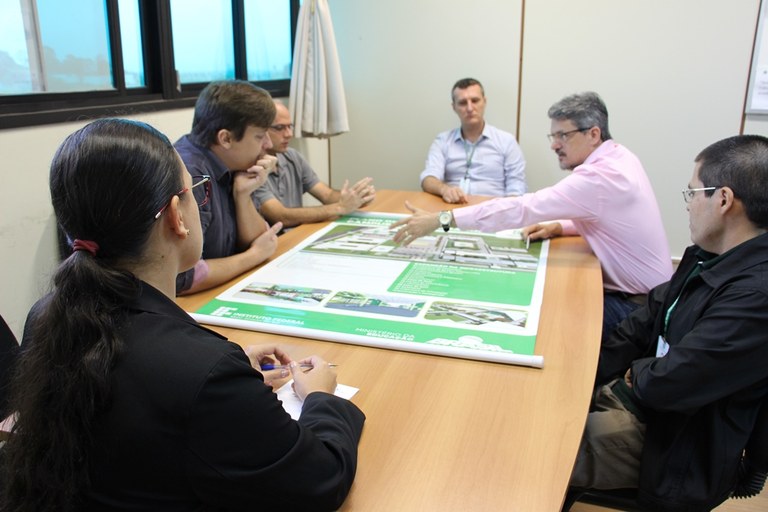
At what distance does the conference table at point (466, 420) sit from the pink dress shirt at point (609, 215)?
0.61 metres

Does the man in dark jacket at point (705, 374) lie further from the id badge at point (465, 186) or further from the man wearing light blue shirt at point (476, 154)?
the man wearing light blue shirt at point (476, 154)

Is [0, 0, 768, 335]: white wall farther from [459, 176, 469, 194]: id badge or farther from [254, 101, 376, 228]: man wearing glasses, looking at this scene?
[459, 176, 469, 194]: id badge

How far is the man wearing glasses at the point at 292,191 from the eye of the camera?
254cm

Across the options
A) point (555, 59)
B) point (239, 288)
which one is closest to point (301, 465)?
point (239, 288)

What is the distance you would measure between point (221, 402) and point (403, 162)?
3.69 meters

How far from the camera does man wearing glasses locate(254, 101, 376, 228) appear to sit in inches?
99.8

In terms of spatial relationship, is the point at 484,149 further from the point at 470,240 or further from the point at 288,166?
the point at 470,240

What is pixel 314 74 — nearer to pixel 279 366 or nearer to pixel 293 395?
pixel 279 366

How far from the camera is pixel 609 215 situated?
6.95 ft

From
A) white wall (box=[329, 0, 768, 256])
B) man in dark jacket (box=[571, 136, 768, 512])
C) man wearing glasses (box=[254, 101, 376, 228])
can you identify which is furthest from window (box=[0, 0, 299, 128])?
man in dark jacket (box=[571, 136, 768, 512])

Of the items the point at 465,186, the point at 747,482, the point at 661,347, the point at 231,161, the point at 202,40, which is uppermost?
the point at 202,40

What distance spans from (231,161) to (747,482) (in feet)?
5.63

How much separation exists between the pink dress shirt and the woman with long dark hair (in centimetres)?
144

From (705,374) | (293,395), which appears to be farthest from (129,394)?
(705,374)
